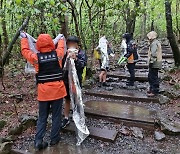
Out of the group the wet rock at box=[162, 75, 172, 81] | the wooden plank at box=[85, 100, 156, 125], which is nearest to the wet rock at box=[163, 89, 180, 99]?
the wooden plank at box=[85, 100, 156, 125]

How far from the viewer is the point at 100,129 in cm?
527

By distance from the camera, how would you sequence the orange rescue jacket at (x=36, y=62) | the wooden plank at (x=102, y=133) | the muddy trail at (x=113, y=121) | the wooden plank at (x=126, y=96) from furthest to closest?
the wooden plank at (x=126, y=96), the wooden plank at (x=102, y=133), the muddy trail at (x=113, y=121), the orange rescue jacket at (x=36, y=62)

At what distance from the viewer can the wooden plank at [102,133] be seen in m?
4.89

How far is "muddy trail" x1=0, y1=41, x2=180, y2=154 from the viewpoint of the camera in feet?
15.5

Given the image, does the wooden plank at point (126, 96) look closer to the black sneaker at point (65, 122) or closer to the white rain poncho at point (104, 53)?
the white rain poncho at point (104, 53)

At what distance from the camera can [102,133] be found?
5.07 m

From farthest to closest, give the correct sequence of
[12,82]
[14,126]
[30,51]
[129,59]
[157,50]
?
[12,82]
[129,59]
[157,50]
[14,126]
[30,51]

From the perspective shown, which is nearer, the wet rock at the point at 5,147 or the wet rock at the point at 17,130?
the wet rock at the point at 5,147

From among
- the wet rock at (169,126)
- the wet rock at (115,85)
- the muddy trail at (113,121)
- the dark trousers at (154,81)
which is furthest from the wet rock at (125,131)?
the wet rock at (115,85)

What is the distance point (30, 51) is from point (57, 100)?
108 cm

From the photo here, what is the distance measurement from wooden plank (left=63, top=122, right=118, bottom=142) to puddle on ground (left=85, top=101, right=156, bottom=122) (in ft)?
2.34

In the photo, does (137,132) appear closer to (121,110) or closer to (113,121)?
(113,121)

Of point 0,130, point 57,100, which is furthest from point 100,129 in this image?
point 0,130

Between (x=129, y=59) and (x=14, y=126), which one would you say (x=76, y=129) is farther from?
(x=129, y=59)
